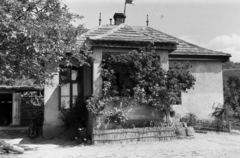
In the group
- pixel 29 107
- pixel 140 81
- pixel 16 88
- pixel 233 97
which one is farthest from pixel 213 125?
pixel 29 107

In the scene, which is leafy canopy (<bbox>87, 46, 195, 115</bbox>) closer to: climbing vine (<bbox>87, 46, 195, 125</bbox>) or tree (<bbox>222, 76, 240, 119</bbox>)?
climbing vine (<bbox>87, 46, 195, 125</bbox>)

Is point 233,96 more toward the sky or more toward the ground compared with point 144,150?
more toward the sky

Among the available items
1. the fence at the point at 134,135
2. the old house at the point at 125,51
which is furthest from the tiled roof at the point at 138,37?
the fence at the point at 134,135

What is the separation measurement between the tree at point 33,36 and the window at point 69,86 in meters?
3.57

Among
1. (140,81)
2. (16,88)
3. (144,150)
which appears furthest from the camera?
(16,88)

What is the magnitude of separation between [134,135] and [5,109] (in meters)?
15.4

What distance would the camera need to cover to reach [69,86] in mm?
12180

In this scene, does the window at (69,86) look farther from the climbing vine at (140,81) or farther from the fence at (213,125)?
the fence at (213,125)

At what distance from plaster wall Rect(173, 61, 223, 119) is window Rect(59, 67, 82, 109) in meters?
5.16

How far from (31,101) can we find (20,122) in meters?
1.78

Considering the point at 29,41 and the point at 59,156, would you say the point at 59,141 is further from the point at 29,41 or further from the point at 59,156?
the point at 29,41

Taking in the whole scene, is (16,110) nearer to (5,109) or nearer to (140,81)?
(5,109)

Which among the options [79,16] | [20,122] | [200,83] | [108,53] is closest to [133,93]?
[108,53]

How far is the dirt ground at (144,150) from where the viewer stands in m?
7.71
